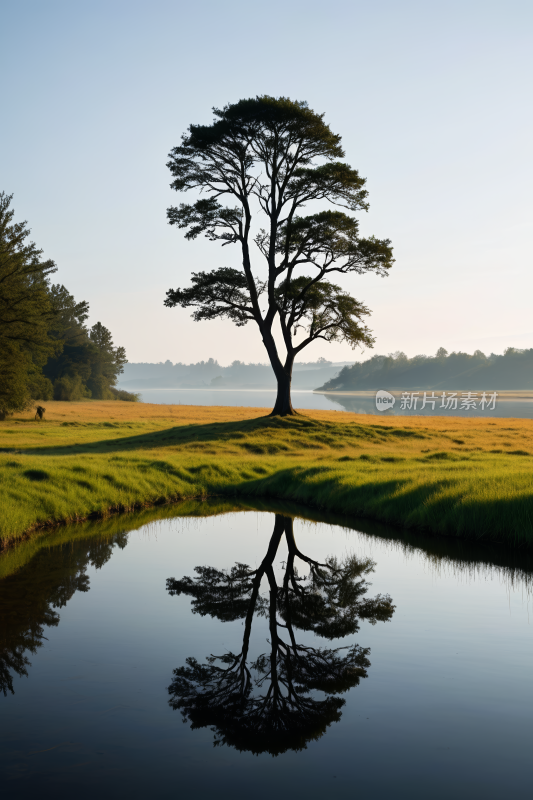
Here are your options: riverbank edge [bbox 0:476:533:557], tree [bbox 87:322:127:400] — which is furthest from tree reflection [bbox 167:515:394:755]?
tree [bbox 87:322:127:400]

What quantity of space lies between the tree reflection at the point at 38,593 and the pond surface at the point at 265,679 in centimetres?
5

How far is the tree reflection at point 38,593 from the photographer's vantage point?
25.8 ft

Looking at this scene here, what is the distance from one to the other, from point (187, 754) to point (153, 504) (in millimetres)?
15626

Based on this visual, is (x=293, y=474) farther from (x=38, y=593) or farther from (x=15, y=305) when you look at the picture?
(x=15, y=305)

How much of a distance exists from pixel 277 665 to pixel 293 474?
658 inches

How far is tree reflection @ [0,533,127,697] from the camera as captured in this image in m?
7.86

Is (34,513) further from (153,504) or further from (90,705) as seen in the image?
(90,705)

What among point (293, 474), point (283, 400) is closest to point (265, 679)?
point (293, 474)

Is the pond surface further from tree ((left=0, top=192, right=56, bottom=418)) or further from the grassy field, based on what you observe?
tree ((left=0, top=192, right=56, bottom=418))

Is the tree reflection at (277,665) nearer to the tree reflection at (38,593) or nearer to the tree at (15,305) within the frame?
the tree reflection at (38,593)

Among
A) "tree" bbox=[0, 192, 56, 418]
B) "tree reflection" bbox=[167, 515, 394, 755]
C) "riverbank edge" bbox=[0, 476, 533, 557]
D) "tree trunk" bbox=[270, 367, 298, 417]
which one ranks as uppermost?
"tree" bbox=[0, 192, 56, 418]

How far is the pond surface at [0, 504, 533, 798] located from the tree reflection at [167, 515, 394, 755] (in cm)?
3

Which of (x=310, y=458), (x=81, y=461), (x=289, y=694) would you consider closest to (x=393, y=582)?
(x=289, y=694)

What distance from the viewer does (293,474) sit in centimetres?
2428
